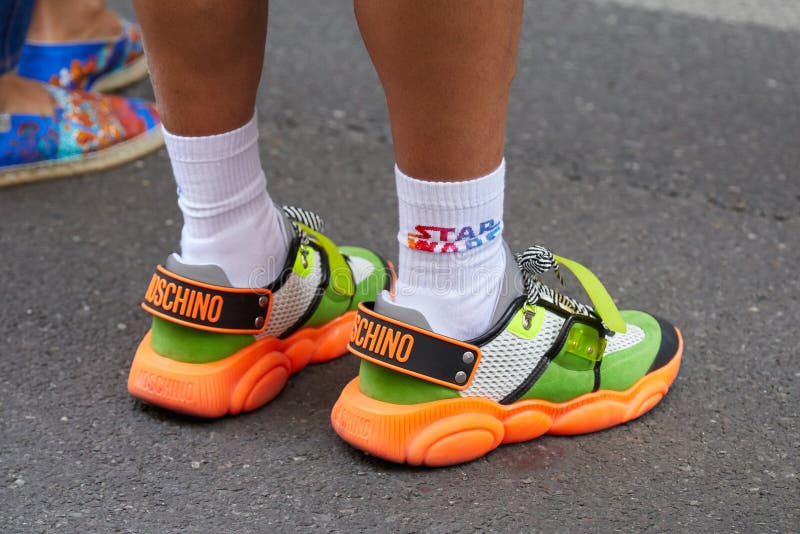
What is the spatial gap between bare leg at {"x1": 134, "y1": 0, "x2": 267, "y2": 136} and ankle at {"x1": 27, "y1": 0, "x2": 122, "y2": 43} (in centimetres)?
127

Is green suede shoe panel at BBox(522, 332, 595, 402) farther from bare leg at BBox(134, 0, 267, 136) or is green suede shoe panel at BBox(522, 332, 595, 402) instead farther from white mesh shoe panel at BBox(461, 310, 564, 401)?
bare leg at BBox(134, 0, 267, 136)

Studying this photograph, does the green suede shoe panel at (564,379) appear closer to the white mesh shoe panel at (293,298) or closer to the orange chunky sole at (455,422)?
the orange chunky sole at (455,422)

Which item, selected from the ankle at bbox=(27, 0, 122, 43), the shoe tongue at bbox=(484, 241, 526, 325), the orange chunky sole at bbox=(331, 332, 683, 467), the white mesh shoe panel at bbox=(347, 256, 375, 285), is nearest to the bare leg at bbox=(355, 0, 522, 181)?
the shoe tongue at bbox=(484, 241, 526, 325)

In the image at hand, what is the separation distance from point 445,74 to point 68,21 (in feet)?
5.42

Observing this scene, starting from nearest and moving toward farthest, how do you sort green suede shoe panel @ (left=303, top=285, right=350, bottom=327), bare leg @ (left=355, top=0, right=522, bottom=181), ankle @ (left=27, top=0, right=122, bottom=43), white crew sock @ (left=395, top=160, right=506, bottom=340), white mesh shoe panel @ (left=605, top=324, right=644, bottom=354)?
1. bare leg @ (left=355, top=0, right=522, bottom=181)
2. white crew sock @ (left=395, top=160, right=506, bottom=340)
3. white mesh shoe panel @ (left=605, top=324, right=644, bottom=354)
4. green suede shoe panel @ (left=303, top=285, right=350, bottom=327)
5. ankle @ (left=27, top=0, right=122, bottom=43)

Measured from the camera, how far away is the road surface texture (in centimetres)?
122

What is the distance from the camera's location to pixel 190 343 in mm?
1330

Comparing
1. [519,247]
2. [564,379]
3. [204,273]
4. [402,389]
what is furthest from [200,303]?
[519,247]

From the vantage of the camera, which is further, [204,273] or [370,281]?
[370,281]

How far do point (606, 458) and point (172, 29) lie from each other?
0.80 meters

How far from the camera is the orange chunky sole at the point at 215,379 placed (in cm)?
133

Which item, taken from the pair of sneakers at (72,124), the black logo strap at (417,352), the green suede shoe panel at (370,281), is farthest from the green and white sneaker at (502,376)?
the pair of sneakers at (72,124)

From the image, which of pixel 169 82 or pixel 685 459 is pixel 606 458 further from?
pixel 169 82

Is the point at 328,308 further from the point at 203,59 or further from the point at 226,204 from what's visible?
the point at 203,59
